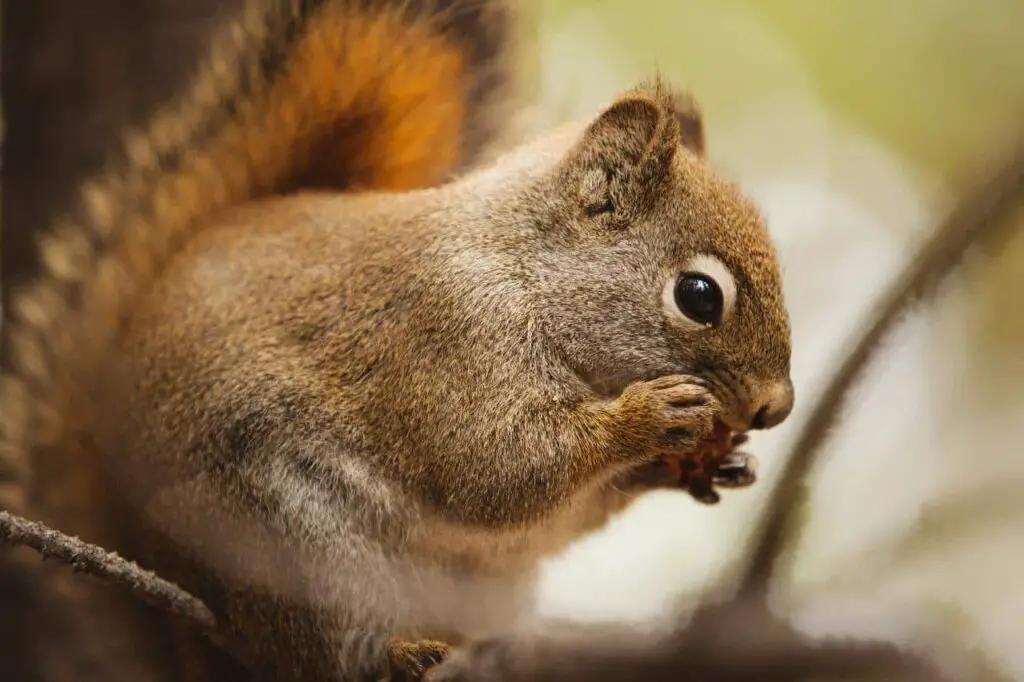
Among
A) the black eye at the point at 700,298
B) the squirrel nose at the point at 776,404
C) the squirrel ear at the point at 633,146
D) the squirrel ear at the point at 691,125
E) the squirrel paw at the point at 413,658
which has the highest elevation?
the squirrel ear at the point at 691,125

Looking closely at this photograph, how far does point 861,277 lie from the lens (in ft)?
3.03

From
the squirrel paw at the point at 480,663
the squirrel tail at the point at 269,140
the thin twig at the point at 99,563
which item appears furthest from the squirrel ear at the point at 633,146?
the thin twig at the point at 99,563

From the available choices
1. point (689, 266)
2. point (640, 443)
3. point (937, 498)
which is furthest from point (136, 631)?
point (937, 498)

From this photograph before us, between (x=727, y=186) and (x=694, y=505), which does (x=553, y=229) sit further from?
(x=694, y=505)

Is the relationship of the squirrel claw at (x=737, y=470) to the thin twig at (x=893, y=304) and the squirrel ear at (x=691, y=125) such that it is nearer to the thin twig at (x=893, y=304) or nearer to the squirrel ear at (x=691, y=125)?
the thin twig at (x=893, y=304)

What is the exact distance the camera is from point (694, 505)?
100 centimetres

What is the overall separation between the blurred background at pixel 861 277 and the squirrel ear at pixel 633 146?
0.04 meters

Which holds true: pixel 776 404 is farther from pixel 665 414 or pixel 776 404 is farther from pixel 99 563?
pixel 99 563

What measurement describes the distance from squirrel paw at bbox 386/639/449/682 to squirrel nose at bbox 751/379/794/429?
35cm

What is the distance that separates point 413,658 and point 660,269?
1.42 feet

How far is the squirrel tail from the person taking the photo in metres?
0.97

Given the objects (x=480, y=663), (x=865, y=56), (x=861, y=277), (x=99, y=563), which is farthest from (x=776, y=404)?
(x=99, y=563)

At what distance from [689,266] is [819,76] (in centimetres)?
33

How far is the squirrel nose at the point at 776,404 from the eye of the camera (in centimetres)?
78
